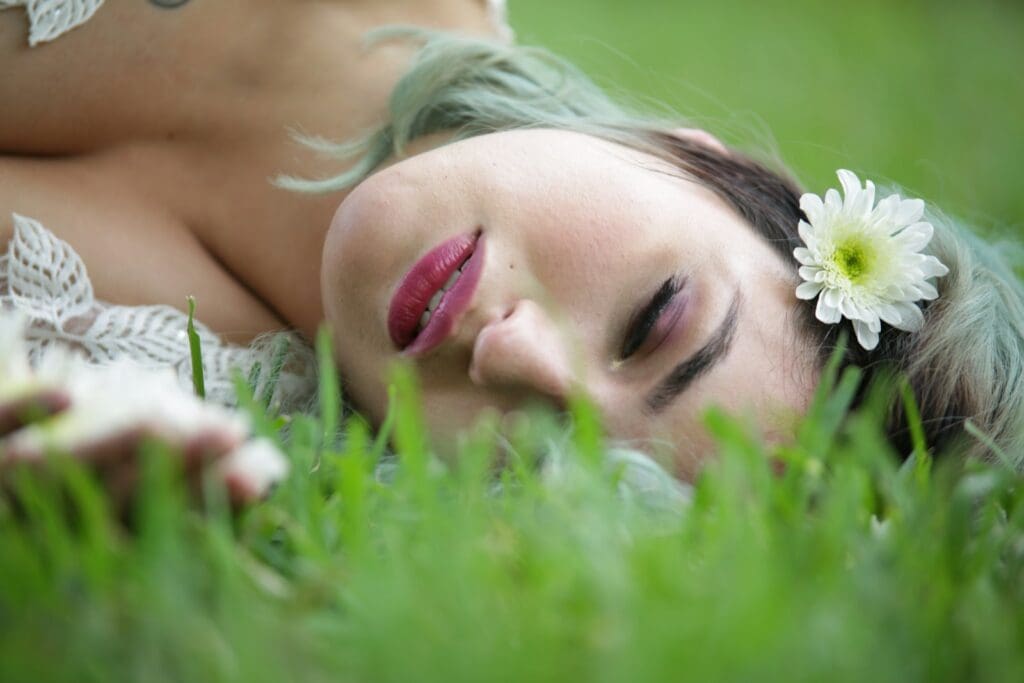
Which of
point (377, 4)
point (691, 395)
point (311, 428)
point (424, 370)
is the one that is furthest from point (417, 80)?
point (311, 428)

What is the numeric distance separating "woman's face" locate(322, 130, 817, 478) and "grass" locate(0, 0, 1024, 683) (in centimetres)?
21

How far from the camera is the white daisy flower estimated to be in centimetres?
148

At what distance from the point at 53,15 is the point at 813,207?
1.29 meters

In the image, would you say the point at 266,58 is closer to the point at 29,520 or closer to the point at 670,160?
the point at 670,160

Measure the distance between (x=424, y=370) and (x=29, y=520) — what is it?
658 millimetres

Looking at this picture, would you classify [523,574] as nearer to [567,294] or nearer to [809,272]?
[567,294]

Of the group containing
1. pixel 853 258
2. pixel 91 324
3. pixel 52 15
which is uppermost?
pixel 853 258

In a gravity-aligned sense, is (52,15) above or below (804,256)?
below

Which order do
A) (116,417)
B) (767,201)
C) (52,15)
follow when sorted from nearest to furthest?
(116,417), (767,201), (52,15)

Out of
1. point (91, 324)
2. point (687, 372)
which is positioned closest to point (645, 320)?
point (687, 372)

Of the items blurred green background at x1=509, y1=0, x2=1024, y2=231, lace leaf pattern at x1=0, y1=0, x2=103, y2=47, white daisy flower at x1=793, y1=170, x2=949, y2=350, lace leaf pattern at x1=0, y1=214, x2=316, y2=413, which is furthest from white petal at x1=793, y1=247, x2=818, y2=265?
blurred green background at x1=509, y1=0, x2=1024, y2=231

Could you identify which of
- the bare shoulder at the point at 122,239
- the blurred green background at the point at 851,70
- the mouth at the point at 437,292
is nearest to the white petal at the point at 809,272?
the mouth at the point at 437,292

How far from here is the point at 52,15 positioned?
1836 millimetres

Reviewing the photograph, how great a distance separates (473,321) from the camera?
1.37 m
